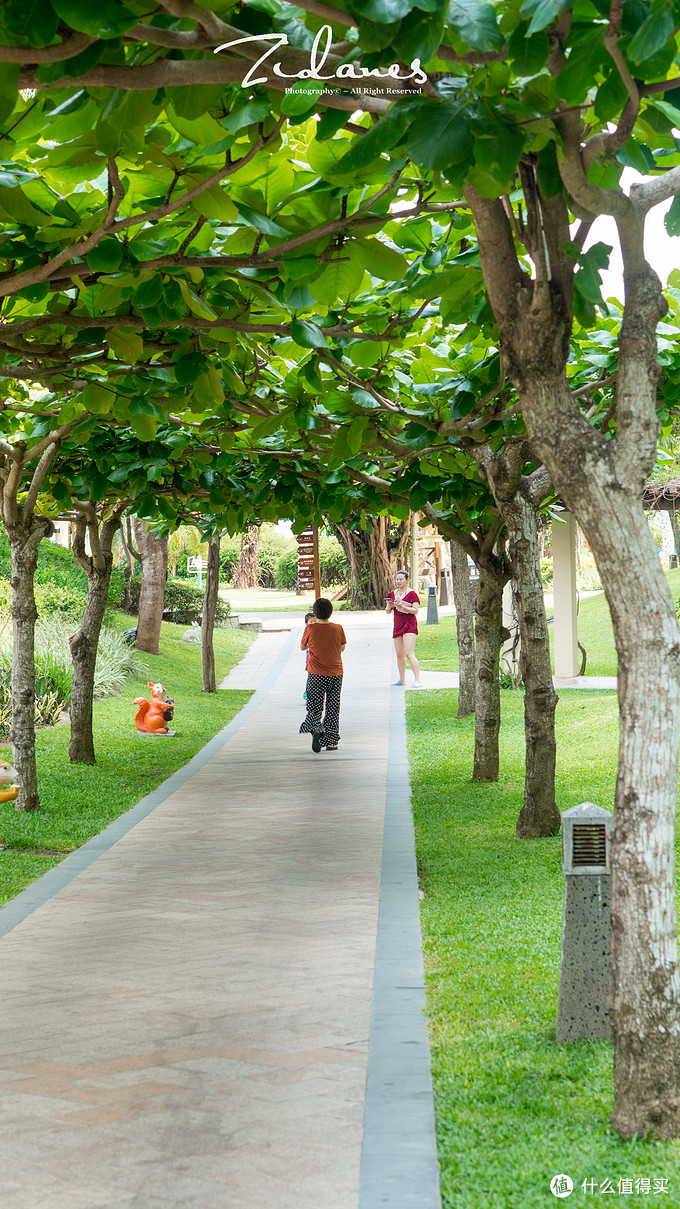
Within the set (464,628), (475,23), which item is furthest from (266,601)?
(475,23)

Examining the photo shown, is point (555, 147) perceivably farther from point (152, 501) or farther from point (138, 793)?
point (138, 793)

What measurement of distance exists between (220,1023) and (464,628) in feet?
33.2

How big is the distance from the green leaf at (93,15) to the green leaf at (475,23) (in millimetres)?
760

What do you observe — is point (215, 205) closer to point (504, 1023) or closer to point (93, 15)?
point (93, 15)

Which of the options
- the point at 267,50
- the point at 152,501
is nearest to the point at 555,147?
the point at 267,50

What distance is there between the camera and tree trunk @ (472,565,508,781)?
9.65 m

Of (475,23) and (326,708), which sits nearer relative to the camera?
(475,23)

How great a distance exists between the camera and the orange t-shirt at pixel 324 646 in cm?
1272

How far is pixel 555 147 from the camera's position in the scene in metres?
3.36

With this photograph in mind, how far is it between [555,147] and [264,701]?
16259 millimetres

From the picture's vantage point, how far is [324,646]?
12.8 metres

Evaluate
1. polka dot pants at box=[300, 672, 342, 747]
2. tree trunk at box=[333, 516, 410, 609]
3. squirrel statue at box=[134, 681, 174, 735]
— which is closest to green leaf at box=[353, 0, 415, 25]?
polka dot pants at box=[300, 672, 342, 747]

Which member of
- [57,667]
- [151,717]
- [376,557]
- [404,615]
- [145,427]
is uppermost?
[376,557]

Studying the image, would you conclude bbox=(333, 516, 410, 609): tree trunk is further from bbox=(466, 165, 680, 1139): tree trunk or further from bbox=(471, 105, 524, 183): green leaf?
bbox=(471, 105, 524, 183): green leaf
